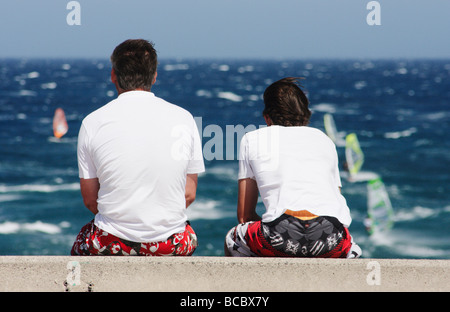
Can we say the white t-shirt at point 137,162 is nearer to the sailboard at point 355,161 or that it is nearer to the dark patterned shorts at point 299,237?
the dark patterned shorts at point 299,237

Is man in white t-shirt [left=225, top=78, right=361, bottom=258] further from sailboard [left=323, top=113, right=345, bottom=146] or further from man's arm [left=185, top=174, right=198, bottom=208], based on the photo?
sailboard [left=323, top=113, right=345, bottom=146]

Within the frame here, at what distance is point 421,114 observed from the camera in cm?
8312

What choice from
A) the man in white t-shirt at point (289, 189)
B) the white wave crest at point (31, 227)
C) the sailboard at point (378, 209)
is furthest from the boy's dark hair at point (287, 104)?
the sailboard at point (378, 209)

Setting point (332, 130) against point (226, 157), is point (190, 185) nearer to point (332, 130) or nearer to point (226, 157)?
point (226, 157)

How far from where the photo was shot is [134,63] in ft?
11.5

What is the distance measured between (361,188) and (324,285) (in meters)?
48.6

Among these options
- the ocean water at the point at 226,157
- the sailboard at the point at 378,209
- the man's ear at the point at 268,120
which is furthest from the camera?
the sailboard at the point at 378,209

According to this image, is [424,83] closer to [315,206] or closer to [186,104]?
[186,104]

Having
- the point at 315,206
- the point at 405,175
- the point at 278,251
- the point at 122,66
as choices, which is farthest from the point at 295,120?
the point at 405,175

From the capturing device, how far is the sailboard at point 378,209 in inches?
1645

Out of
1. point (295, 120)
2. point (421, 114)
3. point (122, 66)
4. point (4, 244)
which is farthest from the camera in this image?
point (421, 114)

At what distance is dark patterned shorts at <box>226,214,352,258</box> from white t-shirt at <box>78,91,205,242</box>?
0.50 m

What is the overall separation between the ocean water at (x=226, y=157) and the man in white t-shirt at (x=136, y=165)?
988 mm

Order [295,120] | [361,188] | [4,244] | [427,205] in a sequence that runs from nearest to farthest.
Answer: [295,120] → [4,244] → [427,205] → [361,188]
